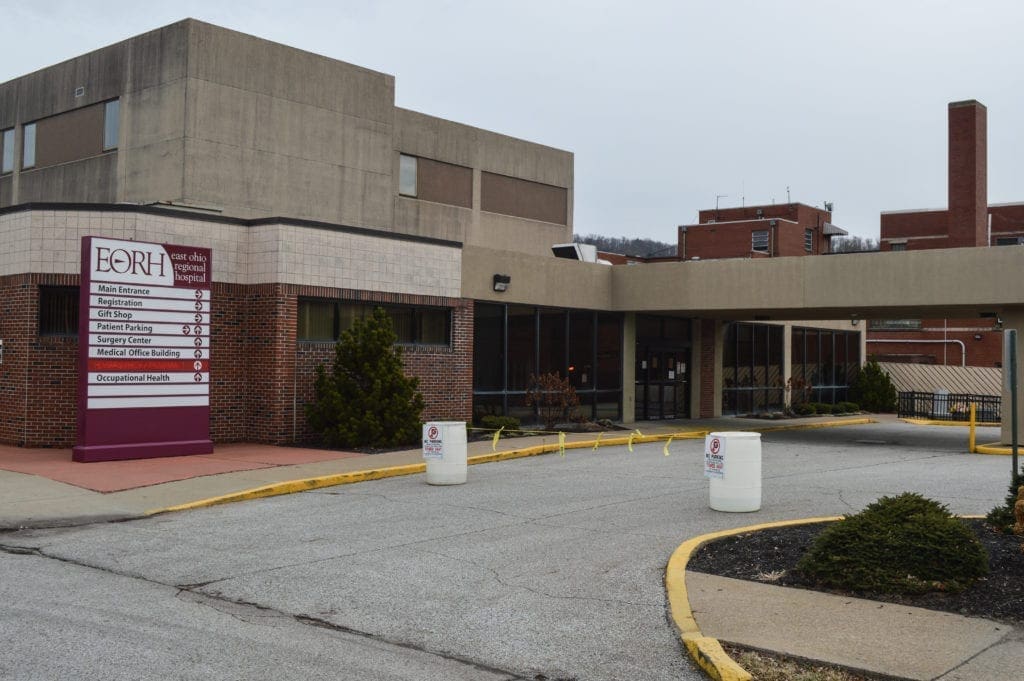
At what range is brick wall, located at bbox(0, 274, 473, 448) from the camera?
63.2ft

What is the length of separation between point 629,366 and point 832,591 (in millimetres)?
21336

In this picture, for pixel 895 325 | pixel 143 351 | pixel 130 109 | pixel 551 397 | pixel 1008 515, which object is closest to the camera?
pixel 1008 515

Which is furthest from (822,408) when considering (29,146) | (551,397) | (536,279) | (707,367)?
(29,146)

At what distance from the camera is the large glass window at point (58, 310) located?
763 inches

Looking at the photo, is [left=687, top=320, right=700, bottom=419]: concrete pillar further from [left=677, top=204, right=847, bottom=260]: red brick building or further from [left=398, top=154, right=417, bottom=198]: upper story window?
[left=677, top=204, right=847, bottom=260]: red brick building

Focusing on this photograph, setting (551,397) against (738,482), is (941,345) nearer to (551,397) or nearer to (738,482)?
(551,397)

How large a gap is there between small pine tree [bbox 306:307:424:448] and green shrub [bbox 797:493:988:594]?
12.8m

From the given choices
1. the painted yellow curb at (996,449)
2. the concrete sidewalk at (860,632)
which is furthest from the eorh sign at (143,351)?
the painted yellow curb at (996,449)

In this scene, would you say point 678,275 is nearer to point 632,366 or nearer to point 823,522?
point 632,366

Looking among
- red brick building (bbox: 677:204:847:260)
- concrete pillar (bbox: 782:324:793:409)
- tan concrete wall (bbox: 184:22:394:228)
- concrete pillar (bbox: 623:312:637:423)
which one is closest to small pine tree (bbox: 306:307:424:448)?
concrete pillar (bbox: 623:312:637:423)

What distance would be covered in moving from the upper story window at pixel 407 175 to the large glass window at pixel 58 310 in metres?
16.6

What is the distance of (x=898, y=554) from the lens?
26.5 ft

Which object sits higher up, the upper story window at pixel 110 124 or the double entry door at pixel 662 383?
the upper story window at pixel 110 124

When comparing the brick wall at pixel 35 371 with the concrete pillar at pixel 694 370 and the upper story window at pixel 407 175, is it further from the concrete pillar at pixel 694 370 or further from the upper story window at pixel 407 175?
the concrete pillar at pixel 694 370
